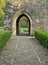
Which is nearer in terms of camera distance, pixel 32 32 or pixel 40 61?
pixel 40 61

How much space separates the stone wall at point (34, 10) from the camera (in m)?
22.3

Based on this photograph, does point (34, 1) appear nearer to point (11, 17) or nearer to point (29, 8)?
point (29, 8)

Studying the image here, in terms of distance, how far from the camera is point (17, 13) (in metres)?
22.6

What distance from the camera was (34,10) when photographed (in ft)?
73.5

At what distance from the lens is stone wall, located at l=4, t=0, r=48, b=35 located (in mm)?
22344

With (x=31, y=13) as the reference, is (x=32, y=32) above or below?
below

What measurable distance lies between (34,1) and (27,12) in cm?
144

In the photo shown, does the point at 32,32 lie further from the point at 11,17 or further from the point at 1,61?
the point at 1,61

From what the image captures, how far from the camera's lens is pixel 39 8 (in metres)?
22.4

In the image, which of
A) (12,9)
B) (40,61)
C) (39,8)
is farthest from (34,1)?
(40,61)

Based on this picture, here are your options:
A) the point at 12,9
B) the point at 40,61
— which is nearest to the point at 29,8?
the point at 12,9

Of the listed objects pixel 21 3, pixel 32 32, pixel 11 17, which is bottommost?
pixel 32 32

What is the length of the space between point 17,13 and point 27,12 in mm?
1122

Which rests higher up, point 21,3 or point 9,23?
point 21,3
